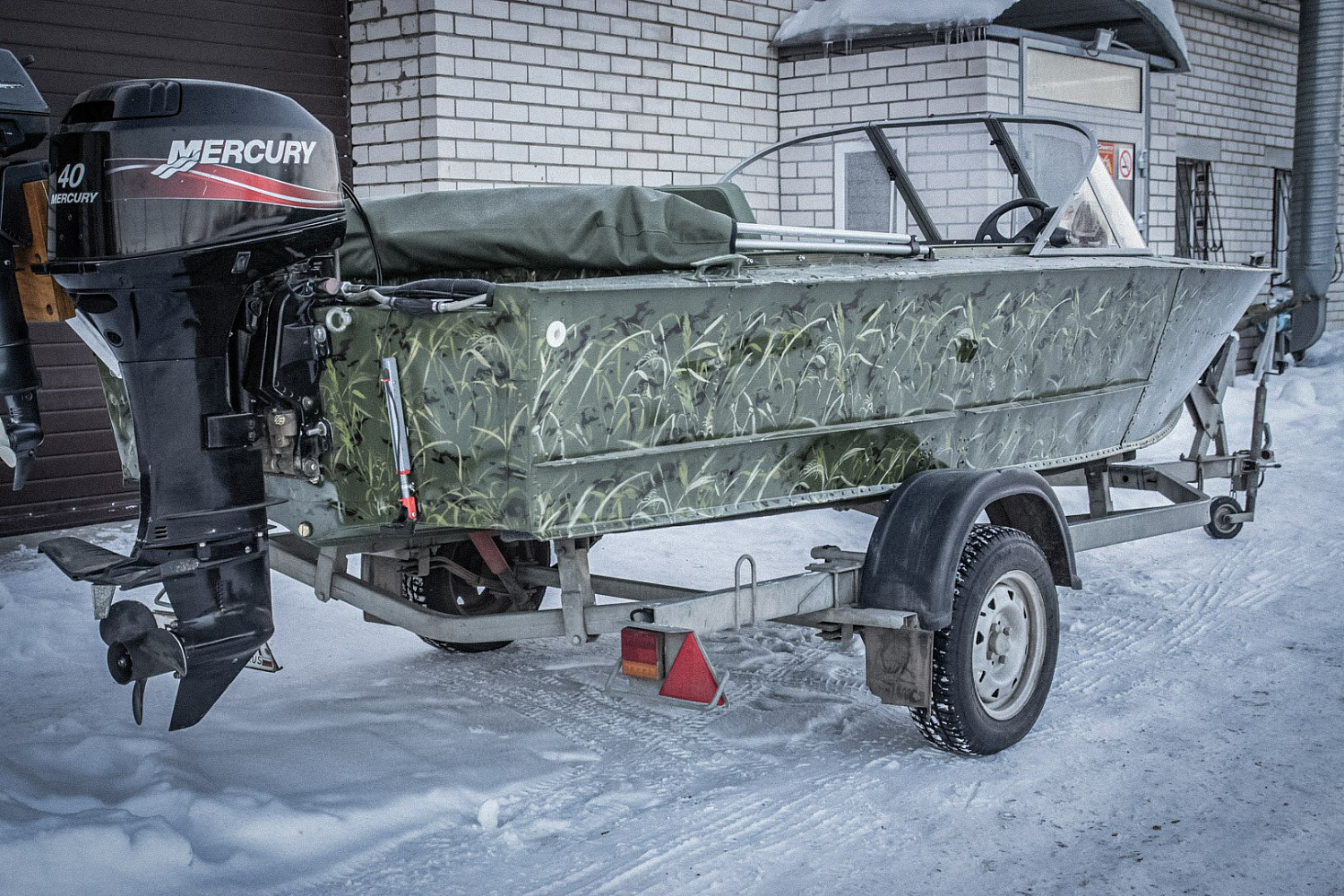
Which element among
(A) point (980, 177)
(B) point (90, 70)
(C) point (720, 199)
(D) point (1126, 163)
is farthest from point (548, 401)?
(D) point (1126, 163)

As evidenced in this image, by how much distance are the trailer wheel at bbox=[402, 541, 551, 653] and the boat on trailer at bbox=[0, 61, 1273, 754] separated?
0.09 meters

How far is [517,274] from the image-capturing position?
3928mm

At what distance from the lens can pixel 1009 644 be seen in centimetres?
423

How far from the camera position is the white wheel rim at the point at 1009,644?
4133mm

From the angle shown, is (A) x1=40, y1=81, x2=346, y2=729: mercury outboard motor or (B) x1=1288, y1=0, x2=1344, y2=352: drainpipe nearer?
(A) x1=40, y1=81, x2=346, y2=729: mercury outboard motor

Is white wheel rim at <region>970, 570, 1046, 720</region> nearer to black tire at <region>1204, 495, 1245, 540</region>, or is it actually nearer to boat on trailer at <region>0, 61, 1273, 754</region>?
boat on trailer at <region>0, 61, 1273, 754</region>

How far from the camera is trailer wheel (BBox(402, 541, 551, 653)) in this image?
4.87m

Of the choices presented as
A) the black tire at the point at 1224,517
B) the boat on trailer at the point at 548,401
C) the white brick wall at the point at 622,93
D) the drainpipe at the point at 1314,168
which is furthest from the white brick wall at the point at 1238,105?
the boat on trailer at the point at 548,401

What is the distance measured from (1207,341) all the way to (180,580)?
181 inches

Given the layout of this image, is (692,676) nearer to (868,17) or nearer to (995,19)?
(868,17)

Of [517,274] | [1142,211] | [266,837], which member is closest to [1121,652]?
[517,274]

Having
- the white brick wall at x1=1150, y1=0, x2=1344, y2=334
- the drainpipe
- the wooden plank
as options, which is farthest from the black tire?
the drainpipe

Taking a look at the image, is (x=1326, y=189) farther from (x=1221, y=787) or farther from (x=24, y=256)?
(x=24, y=256)

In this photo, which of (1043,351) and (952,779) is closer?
(952,779)
